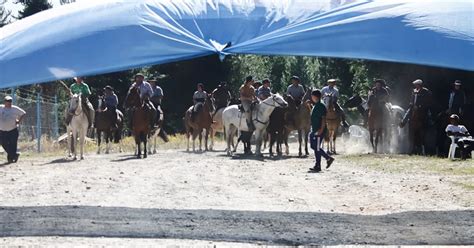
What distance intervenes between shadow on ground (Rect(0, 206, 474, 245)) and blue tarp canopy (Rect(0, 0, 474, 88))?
2436 millimetres

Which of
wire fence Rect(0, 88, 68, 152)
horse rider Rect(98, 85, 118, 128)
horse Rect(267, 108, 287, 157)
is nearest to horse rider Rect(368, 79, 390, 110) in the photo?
horse Rect(267, 108, 287, 157)

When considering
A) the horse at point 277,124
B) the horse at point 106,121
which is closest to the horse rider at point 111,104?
the horse at point 106,121

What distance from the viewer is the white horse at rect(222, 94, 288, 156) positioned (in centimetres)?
3098

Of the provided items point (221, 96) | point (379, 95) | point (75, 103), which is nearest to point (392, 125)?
point (379, 95)

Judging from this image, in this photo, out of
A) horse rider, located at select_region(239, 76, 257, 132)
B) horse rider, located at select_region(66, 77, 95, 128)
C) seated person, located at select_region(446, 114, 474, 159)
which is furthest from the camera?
horse rider, located at select_region(239, 76, 257, 132)

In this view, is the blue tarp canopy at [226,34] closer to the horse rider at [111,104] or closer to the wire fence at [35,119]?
the horse rider at [111,104]

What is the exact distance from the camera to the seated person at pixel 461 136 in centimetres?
2916

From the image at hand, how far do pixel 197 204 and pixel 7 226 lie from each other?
4085 mm

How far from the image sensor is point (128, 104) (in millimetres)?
31109

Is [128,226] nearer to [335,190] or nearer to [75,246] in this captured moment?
[75,246]

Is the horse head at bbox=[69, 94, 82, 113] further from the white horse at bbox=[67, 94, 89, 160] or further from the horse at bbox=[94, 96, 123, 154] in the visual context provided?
the horse at bbox=[94, 96, 123, 154]

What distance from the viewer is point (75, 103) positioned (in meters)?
30.5

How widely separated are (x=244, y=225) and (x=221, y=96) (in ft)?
67.9

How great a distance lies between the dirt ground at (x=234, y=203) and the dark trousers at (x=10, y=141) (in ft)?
6.46
